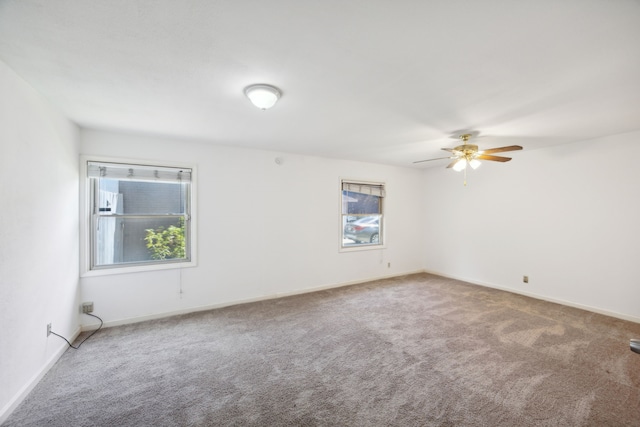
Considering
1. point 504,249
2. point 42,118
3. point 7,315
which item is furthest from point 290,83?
point 504,249

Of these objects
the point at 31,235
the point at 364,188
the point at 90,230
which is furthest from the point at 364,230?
the point at 31,235

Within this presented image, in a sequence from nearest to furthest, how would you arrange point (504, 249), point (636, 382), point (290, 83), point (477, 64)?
1. point (477, 64)
2. point (290, 83)
3. point (636, 382)
4. point (504, 249)

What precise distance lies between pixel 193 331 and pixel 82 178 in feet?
7.30

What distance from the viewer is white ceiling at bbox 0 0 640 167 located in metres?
1.34

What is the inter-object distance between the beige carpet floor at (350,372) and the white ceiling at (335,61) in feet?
7.83

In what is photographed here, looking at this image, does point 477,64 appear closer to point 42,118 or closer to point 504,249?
point 42,118

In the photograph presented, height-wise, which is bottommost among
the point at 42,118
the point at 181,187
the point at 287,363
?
the point at 287,363

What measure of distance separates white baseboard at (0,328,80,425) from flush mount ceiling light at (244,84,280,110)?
2.78 meters

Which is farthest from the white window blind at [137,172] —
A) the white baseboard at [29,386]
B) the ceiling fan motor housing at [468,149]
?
the ceiling fan motor housing at [468,149]

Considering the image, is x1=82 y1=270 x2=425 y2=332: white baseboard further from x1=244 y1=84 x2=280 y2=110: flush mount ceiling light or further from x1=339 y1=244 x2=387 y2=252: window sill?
x1=244 y1=84 x2=280 y2=110: flush mount ceiling light

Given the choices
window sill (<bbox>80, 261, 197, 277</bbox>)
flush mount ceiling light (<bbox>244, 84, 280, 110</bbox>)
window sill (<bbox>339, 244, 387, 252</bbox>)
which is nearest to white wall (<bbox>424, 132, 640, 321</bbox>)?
window sill (<bbox>339, 244, 387, 252</bbox>)

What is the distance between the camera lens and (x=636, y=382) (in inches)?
86.7

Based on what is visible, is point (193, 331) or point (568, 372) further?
point (193, 331)

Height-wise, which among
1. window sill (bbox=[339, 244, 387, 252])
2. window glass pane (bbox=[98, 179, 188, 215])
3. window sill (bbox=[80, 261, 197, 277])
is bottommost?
window sill (bbox=[80, 261, 197, 277])
